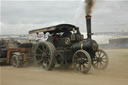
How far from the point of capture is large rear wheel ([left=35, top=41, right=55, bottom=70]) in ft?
24.1

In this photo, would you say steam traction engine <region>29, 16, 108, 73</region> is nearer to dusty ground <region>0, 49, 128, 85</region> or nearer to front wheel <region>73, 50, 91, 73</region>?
front wheel <region>73, 50, 91, 73</region>

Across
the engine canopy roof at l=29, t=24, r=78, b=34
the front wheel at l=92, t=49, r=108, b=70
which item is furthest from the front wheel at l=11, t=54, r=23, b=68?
A: the front wheel at l=92, t=49, r=108, b=70

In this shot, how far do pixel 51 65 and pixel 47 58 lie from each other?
1.68 feet

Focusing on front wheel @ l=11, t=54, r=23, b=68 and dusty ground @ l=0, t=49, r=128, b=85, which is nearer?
dusty ground @ l=0, t=49, r=128, b=85

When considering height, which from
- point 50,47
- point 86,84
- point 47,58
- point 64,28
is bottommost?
point 86,84

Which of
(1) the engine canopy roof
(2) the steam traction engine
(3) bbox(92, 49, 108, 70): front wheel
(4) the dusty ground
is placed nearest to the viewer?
(4) the dusty ground

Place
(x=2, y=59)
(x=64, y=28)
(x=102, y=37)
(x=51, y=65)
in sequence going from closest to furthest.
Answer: (x=51, y=65), (x=64, y=28), (x=2, y=59), (x=102, y=37)

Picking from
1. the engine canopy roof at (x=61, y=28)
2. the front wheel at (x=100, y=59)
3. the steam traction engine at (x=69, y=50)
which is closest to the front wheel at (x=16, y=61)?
the steam traction engine at (x=69, y=50)

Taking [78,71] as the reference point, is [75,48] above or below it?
above

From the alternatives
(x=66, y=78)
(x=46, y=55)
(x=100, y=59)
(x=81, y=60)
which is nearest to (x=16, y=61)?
(x=46, y=55)

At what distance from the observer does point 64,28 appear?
7.89 meters

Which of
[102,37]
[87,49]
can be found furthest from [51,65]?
[102,37]

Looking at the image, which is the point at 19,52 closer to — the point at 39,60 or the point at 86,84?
the point at 39,60

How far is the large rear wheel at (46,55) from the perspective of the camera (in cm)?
735
